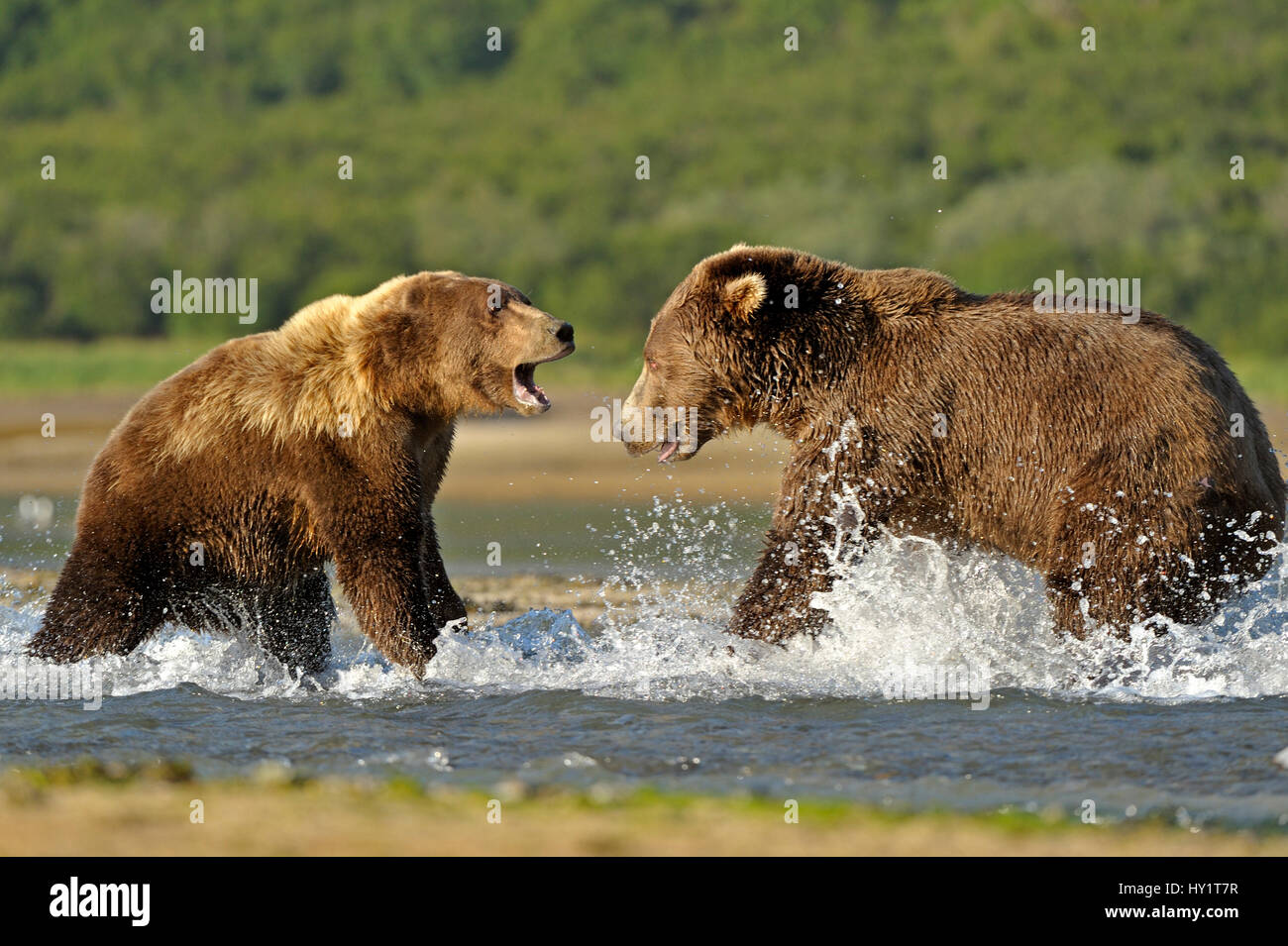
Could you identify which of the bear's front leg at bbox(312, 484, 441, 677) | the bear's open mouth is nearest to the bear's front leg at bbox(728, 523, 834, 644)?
the bear's open mouth

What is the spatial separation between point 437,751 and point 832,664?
1.72m

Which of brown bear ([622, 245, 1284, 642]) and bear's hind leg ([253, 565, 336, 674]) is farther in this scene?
bear's hind leg ([253, 565, 336, 674])

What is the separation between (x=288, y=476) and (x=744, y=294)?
6.02ft

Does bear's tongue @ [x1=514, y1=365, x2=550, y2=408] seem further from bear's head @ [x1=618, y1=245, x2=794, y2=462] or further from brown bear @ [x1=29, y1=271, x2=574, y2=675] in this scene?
bear's head @ [x1=618, y1=245, x2=794, y2=462]

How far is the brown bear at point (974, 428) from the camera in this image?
20.5ft

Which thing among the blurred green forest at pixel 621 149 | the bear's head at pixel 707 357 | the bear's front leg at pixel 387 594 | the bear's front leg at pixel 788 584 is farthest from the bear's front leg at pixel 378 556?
the blurred green forest at pixel 621 149

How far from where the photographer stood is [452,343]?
22.2 ft

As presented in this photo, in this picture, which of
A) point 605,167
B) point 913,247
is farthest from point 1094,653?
point 605,167

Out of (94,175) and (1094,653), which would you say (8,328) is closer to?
(94,175)

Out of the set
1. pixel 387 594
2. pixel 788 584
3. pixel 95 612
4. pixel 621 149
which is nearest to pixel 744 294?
pixel 788 584

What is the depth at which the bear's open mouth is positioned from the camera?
6883 millimetres

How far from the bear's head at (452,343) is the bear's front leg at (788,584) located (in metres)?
1.05

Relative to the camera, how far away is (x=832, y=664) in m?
6.71

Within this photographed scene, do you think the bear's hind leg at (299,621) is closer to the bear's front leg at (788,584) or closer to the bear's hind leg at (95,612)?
the bear's hind leg at (95,612)
